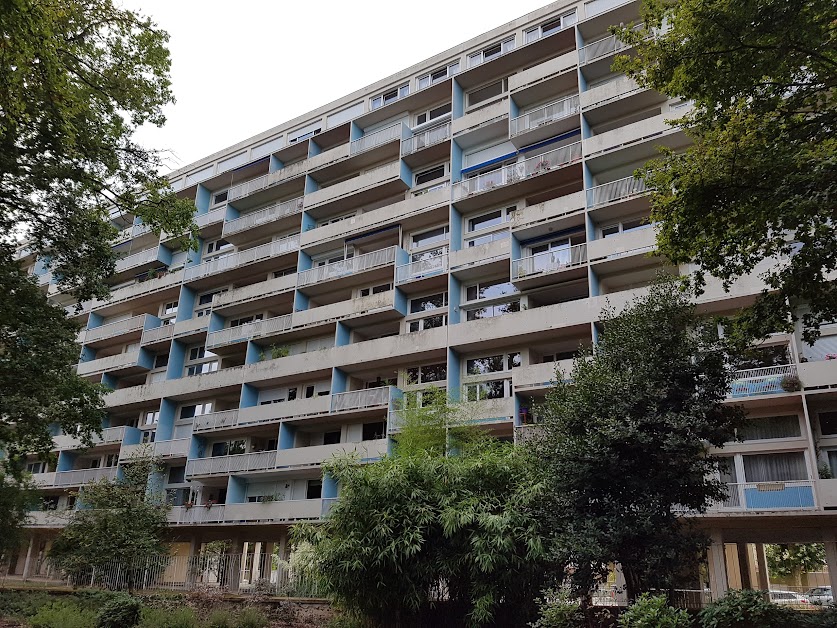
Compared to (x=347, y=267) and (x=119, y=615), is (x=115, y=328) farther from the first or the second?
(x=119, y=615)

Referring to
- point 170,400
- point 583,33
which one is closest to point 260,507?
point 170,400

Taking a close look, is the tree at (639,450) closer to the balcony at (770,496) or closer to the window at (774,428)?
the balcony at (770,496)

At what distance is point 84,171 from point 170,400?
77.7 ft

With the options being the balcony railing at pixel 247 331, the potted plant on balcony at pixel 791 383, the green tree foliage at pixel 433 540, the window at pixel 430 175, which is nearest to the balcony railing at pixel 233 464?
the balcony railing at pixel 247 331

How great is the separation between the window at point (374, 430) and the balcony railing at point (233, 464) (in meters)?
4.64

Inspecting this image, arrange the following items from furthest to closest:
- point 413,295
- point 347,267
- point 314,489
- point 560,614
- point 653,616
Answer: point 347,267, point 413,295, point 314,489, point 560,614, point 653,616

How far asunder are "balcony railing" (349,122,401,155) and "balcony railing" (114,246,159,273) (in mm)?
16036

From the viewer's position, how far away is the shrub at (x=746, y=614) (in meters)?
12.3

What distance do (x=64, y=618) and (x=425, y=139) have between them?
2551cm

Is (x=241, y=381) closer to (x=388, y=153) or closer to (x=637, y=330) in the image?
(x=388, y=153)

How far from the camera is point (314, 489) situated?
31.6 m

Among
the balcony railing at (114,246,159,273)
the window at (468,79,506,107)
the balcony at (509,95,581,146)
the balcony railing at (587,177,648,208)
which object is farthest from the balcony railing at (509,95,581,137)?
the balcony railing at (114,246,159,273)

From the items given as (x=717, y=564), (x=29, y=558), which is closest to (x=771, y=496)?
(x=717, y=564)

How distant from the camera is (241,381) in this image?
3475 cm
